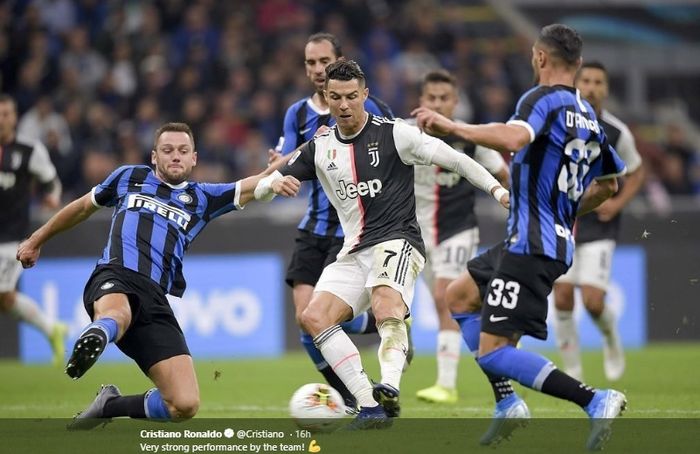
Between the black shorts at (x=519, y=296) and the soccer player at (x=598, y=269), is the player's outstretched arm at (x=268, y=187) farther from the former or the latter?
the soccer player at (x=598, y=269)

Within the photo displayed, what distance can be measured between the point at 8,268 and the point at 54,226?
417 centimetres

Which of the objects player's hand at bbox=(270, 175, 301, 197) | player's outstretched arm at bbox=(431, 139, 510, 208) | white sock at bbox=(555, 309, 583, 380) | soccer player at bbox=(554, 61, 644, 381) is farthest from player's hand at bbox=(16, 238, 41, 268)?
white sock at bbox=(555, 309, 583, 380)

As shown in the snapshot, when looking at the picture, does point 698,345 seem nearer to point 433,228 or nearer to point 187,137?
point 433,228

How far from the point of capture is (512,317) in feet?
22.9

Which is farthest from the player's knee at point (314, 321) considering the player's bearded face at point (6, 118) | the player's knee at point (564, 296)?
the player's bearded face at point (6, 118)

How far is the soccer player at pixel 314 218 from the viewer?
8867mm

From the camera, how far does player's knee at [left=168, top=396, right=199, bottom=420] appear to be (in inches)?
289

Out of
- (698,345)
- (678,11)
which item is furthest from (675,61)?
(698,345)

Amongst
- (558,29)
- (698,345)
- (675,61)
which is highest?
(675,61)

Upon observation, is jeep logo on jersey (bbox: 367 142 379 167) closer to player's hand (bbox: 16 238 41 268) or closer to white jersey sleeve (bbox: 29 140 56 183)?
player's hand (bbox: 16 238 41 268)

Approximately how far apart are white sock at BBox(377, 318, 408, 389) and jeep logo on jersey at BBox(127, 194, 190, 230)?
1.47 m

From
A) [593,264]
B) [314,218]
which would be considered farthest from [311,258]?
[593,264]

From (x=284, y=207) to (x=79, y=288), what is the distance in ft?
8.32

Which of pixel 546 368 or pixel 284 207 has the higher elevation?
pixel 284 207
